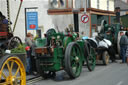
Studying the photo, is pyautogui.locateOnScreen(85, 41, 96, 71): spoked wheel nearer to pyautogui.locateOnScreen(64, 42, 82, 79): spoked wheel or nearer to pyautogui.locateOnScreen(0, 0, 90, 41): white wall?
pyautogui.locateOnScreen(64, 42, 82, 79): spoked wheel

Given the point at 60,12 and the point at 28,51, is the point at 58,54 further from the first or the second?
the point at 28,51

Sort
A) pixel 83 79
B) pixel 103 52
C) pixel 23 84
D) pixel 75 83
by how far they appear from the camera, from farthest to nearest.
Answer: pixel 103 52 < pixel 83 79 < pixel 75 83 < pixel 23 84

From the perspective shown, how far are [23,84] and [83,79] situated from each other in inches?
121

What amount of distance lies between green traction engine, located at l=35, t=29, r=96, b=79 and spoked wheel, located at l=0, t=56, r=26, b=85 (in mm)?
2203

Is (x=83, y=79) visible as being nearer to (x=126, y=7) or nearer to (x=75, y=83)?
(x=75, y=83)

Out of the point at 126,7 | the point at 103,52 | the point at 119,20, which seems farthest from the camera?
the point at 126,7

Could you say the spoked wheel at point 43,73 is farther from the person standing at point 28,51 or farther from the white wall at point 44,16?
the white wall at point 44,16

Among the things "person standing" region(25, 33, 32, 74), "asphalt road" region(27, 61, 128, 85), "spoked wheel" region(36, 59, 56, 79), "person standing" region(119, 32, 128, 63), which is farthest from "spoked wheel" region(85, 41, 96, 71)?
"person standing" region(119, 32, 128, 63)

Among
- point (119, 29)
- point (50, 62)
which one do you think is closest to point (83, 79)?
point (50, 62)

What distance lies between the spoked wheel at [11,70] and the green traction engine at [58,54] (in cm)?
220

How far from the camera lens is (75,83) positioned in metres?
8.15

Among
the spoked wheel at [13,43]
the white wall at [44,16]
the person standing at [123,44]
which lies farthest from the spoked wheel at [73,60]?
the person standing at [123,44]

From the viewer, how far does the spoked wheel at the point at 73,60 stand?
834cm

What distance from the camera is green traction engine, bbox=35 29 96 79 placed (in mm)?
8328
